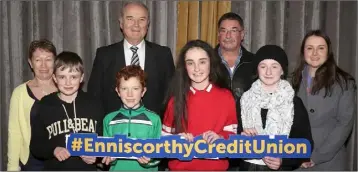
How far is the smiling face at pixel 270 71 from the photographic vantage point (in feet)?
8.98

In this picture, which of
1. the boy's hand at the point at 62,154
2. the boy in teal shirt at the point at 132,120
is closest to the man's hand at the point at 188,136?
the boy in teal shirt at the point at 132,120

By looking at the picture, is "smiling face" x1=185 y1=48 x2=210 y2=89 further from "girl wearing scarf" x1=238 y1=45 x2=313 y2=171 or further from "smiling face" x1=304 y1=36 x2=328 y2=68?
"smiling face" x1=304 y1=36 x2=328 y2=68

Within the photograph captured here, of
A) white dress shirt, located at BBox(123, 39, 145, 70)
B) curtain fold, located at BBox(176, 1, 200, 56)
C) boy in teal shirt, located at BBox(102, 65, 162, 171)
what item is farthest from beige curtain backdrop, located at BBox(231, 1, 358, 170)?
boy in teal shirt, located at BBox(102, 65, 162, 171)

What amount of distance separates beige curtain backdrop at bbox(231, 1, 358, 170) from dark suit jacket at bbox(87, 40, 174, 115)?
116 centimetres

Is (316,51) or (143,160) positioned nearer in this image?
(143,160)

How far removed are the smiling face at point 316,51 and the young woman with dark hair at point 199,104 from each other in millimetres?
657

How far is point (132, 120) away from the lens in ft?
9.17

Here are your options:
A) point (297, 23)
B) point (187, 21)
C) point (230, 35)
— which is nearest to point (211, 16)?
point (187, 21)

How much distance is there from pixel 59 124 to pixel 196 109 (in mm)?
939

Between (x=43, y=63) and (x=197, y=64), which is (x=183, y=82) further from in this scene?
(x=43, y=63)

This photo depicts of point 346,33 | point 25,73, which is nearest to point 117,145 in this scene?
point 25,73

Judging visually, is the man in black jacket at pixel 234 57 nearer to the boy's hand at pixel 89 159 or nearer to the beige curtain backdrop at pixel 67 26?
the beige curtain backdrop at pixel 67 26

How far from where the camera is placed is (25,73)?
13.7 ft

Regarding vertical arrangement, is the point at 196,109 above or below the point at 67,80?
below
